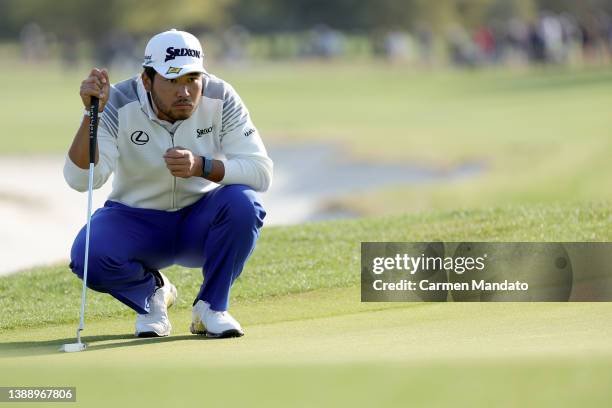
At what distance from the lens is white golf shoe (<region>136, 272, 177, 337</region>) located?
6.56 m

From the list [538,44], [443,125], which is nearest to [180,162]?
[443,125]

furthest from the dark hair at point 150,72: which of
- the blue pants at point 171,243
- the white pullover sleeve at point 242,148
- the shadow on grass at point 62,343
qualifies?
→ the shadow on grass at point 62,343

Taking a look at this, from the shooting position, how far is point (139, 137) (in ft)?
21.2

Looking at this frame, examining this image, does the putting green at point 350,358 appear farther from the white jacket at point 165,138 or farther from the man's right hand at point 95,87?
the man's right hand at point 95,87

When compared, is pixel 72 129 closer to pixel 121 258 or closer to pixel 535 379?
pixel 121 258

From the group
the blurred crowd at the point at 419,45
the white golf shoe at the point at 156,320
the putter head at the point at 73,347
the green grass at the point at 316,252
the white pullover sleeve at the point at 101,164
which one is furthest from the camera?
the blurred crowd at the point at 419,45

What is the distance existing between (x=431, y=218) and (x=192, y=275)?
8.84ft

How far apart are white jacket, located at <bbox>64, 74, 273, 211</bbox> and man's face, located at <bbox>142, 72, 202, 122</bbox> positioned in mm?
69

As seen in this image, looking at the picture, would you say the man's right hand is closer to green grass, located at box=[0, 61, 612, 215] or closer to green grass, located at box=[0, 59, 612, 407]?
green grass, located at box=[0, 59, 612, 407]

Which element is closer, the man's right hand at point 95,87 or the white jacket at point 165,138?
the man's right hand at point 95,87

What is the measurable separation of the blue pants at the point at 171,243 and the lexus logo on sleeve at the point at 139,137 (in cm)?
37

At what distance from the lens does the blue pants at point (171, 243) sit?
20.9ft

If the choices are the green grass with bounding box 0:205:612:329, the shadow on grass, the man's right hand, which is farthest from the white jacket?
the green grass with bounding box 0:205:612:329

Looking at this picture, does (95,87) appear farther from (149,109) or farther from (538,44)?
(538,44)
